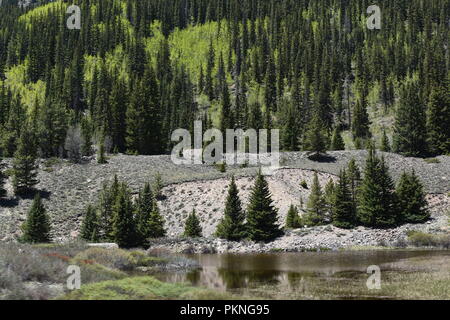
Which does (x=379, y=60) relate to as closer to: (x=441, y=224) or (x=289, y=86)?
(x=289, y=86)

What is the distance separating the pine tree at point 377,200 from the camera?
2216 inches

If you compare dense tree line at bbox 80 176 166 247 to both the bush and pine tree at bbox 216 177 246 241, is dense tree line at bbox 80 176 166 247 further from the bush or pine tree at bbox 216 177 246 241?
the bush

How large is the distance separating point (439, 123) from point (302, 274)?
75.6 m

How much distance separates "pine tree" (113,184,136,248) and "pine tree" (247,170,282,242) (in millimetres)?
13579

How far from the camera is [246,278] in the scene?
29297mm

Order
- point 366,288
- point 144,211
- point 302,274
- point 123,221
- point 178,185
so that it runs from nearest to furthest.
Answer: point 366,288 < point 302,274 < point 123,221 < point 144,211 < point 178,185

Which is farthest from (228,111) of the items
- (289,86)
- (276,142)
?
(289,86)

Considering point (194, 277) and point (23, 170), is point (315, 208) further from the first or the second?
point (23, 170)

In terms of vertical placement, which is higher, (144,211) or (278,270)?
(144,211)

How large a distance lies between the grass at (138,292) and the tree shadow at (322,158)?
62871 millimetres

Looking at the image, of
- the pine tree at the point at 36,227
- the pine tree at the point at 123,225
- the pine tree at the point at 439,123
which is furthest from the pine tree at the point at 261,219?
the pine tree at the point at 439,123

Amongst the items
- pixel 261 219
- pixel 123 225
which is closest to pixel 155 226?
pixel 123 225

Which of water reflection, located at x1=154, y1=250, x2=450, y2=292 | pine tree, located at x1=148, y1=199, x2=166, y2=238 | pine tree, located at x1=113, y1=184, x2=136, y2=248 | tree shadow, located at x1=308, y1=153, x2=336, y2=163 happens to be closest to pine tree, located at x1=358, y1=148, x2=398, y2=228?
water reflection, located at x1=154, y1=250, x2=450, y2=292

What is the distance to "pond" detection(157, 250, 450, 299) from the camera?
23.2 m
